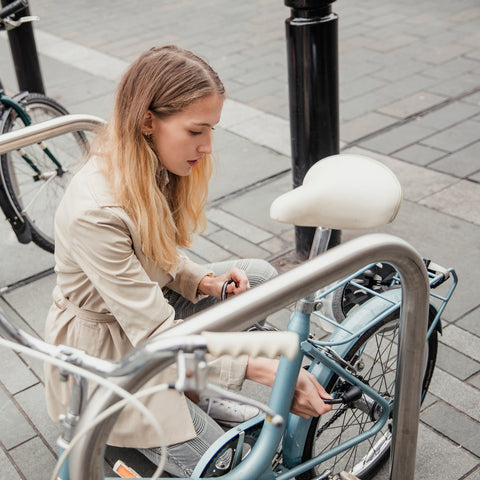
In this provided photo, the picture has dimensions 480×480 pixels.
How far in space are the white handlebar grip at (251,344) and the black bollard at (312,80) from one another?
2111 millimetres

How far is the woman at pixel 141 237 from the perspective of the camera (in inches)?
72.1

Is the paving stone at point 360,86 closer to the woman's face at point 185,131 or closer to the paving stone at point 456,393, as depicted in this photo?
the paving stone at point 456,393

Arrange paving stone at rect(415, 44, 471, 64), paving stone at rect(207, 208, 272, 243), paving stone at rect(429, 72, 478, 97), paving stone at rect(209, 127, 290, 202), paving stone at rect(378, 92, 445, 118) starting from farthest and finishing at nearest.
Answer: paving stone at rect(415, 44, 471, 64) → paving stone at rect(429, 72, 478, 97) → paving stone at rect(378, 92, 445, 118) → paving stone at rect(209, 127, 290, 202) → paving stone at rect(207, 208, 272, 243)

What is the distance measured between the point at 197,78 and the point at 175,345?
1017 mm

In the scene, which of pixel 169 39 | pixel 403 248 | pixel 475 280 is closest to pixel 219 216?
pixel 475 280

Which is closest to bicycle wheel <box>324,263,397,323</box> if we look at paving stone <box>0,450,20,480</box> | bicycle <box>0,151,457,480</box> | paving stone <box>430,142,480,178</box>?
bicycle <box>0,151,457,480</box>

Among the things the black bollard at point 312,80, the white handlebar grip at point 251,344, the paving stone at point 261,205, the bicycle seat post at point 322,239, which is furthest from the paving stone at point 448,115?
the white handlebar grip at point 251,344

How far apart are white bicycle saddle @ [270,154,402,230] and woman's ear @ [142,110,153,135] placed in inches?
18.6

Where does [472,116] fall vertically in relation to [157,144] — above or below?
below

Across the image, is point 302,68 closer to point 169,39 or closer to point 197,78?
point 197,78

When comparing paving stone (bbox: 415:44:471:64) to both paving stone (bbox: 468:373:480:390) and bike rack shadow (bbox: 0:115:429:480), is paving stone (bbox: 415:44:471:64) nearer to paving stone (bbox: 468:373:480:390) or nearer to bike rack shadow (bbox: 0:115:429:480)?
paving stone (bbox: 468:373:480:390)

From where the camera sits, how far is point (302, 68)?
119 inches

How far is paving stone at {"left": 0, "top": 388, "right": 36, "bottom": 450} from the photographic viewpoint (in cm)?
249

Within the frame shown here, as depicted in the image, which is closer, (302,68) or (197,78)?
(197,78)
